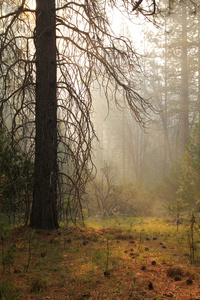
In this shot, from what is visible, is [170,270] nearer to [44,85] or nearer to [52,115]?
[52,115]

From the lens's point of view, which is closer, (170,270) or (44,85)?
(170,270)

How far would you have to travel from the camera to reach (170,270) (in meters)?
2.96

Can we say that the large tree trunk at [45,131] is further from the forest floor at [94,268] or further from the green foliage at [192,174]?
the green foliage at [192,174]

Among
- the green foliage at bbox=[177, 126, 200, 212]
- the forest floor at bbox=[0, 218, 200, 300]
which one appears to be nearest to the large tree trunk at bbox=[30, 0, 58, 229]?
the forest floor at bbox=[0, 218, 200, 300]

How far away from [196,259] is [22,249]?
2.37 m

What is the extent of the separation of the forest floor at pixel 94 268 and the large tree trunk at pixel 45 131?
1.13ft

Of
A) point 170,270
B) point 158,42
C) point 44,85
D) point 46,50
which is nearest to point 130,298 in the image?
point 170,270

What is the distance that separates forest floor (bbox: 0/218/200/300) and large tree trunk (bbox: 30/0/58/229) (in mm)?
345

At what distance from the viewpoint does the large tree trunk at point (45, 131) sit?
455cm

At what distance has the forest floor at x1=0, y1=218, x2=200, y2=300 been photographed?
98.0 inches

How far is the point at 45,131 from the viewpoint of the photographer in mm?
4578

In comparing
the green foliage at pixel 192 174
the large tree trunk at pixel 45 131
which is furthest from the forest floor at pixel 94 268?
the green foliage at pixel 192 174

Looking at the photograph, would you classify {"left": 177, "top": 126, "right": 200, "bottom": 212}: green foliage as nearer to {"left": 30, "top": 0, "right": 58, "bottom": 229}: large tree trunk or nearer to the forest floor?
the forest floor

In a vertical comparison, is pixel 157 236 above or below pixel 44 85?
below
